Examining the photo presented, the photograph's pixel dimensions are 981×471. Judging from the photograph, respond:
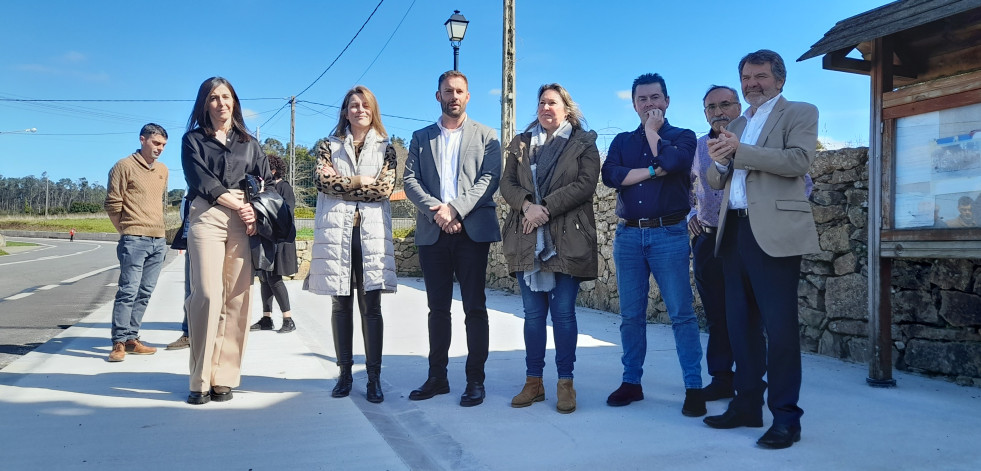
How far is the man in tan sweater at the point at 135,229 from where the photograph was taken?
5270 millimetres

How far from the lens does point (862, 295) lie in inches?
196

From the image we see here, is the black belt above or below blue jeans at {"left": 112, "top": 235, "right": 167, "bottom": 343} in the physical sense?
above

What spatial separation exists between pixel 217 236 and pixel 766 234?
115 inches

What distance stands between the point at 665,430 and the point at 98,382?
3.46 meters

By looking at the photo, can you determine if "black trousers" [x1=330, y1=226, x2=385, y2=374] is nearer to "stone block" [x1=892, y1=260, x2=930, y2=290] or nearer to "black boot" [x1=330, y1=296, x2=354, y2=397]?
"black boot" [x1=330, y1=296, x2=354, y2=397]

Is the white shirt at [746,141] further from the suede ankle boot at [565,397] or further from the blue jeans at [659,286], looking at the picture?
the suede ankle boot at [565,397]

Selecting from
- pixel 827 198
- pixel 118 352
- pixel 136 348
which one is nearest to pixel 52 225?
pixel 136 348

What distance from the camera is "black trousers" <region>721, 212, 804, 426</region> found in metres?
3.08

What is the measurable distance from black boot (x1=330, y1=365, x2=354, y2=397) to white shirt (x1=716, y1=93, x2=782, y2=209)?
232 cm

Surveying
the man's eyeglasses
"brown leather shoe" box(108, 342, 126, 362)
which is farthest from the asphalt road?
the man's eyeglasses

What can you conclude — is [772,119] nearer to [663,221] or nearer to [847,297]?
[663,221]

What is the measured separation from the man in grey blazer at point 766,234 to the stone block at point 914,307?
187 centimetres

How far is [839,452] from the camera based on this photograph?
2932mm

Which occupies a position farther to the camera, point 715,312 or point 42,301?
point 42,301
